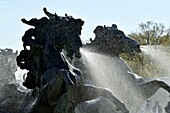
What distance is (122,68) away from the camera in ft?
36.4

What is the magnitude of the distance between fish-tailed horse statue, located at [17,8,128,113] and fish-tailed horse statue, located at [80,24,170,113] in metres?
2.15

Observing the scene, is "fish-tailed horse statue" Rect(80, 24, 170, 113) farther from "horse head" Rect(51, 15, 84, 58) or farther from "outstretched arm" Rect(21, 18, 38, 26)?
"horse head" Rect(51, 15, 84, 58)

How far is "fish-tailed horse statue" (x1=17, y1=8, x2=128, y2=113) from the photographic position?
7727 millimetres

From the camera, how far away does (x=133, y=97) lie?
1079 centimetres

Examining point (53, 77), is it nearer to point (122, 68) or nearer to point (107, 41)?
point (122, 68)

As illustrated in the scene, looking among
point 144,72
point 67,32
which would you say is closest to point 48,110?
point 67,32

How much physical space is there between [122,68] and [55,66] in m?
3.11

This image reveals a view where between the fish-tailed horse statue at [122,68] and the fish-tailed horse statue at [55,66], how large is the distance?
2.15m

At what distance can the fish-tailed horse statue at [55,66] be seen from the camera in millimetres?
7727

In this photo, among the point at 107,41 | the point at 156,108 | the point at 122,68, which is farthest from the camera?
the point at 156,108

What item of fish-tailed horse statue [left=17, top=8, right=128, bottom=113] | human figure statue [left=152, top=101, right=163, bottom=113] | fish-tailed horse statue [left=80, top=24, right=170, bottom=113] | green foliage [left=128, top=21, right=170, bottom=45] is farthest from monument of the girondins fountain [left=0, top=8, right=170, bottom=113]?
green foliage [left=128, top=21, right=170, bottom=45]

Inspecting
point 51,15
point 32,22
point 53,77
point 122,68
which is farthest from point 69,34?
point 122,68

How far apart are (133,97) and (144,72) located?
18671 millimetres

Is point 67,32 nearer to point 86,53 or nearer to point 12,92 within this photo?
point 12,92
